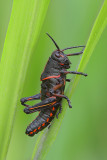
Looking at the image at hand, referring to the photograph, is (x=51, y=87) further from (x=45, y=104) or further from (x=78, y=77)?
(x=78, y=77)

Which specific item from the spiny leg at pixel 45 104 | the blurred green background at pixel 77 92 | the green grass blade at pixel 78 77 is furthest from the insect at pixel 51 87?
the green grass blade at pixel 78 77

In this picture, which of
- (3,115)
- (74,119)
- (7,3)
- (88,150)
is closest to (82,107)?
(74,119)

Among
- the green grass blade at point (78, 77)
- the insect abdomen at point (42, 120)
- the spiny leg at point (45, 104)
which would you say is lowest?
the insect abdomen at point (42, 120)

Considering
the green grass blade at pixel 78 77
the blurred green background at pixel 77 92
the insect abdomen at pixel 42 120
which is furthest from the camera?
the insect abdomen at pixel 42 120

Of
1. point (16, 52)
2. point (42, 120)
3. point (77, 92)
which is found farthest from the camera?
point (42, 120)

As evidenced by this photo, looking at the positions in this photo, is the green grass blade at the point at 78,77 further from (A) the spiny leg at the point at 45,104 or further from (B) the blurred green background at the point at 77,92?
(A) the spiny leg at the point at 45,104

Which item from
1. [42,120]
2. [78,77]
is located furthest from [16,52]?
[42,120]
